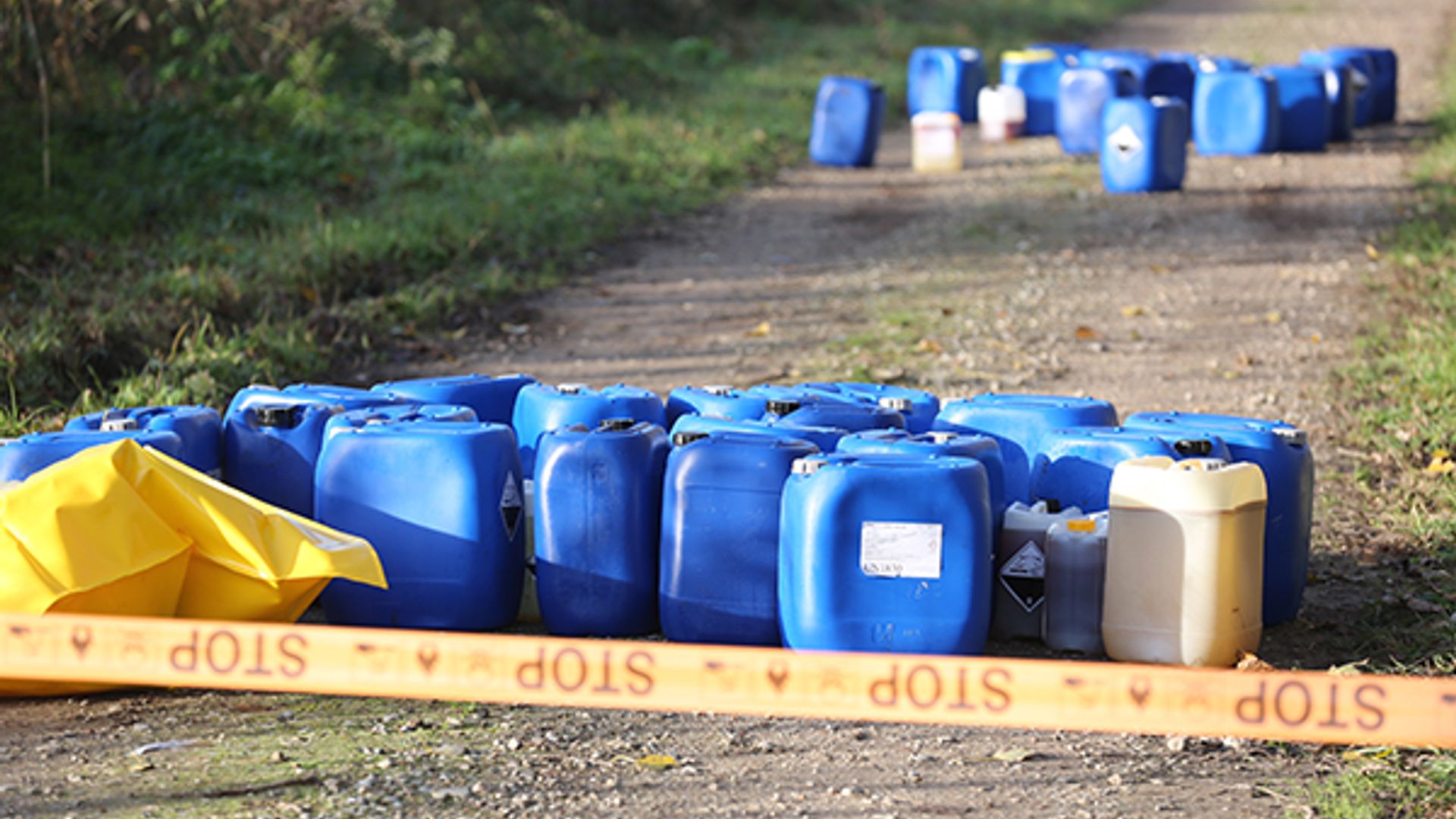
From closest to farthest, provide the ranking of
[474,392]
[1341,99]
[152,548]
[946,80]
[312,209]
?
[152,548] → [474,392] → [312,209] → [1341,99] → [946,80]

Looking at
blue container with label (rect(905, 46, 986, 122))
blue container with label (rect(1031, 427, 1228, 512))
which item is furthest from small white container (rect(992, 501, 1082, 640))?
blue container with label (rect(905, 46, 986, 122))

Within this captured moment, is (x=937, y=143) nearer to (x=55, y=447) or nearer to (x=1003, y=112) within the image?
(x=1003, y=112)

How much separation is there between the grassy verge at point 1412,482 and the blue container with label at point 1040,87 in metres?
4.83

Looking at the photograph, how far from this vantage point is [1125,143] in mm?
12227

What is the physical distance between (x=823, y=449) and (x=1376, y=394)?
12.0ft

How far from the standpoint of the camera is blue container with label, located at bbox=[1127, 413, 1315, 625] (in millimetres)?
4645

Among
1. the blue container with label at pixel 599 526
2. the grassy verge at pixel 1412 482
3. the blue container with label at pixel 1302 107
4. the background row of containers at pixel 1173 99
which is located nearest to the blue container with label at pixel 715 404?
the blue container with label at pixel 599 526

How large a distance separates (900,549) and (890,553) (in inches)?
1.0

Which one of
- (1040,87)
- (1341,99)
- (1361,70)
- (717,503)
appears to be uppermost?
(1361,70)

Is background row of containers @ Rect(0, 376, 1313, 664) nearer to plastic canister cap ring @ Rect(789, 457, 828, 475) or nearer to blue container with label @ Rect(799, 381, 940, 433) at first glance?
plastic canister cap ring @ Rect(789, 457, 828, 475)

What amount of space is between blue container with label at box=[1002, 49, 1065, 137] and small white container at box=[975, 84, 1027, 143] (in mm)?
72

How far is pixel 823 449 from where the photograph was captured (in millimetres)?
4629

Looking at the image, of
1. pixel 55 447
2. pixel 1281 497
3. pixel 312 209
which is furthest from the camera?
pixel 312 209

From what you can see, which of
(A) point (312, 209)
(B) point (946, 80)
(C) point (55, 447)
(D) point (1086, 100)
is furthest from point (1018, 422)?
(B) point (946, 80)
